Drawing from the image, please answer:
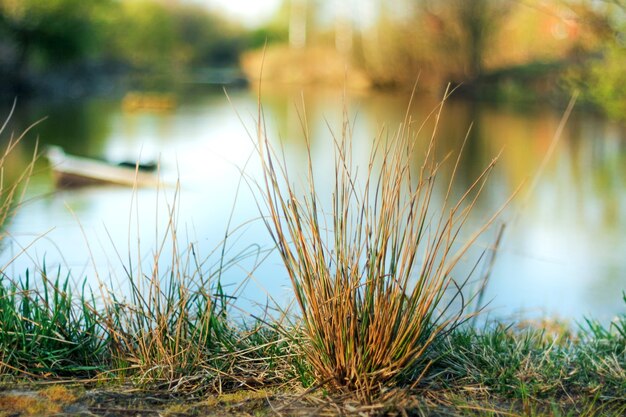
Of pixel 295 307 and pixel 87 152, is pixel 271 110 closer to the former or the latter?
pixel 87 152

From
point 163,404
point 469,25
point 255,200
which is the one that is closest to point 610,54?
point 255,200

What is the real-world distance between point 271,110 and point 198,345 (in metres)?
17.5

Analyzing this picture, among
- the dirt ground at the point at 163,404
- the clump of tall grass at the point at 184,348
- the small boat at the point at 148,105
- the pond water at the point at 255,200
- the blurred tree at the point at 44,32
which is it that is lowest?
the dirt ground at the point at 163,404

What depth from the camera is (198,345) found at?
2.28 meters

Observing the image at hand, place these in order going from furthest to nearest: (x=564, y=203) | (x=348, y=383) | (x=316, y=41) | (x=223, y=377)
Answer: (x=316, y=41) → (x=564, y=203) → (x=223, y=377) → (x=348, y=383)

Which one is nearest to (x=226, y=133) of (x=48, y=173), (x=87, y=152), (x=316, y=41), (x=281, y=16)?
(x=87, y=152)

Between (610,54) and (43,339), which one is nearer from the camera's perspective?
(43,339)

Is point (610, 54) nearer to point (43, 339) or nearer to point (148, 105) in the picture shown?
point (43, 339)

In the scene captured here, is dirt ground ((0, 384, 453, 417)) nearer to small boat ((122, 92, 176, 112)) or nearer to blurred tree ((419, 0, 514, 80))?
small boat ((122, 92, 176, 112))

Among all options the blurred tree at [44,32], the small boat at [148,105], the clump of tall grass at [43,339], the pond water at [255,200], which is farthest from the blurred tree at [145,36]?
the clump of tall grass at [43,339]

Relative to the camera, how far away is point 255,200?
2.59 m

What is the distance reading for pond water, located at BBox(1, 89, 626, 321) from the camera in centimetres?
474

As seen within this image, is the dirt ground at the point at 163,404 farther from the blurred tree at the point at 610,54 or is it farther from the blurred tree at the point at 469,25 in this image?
the blurred tree at the point at 469,25

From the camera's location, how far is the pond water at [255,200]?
474 centimetres
